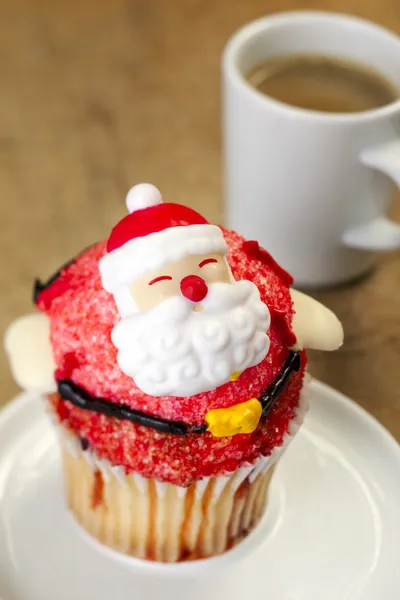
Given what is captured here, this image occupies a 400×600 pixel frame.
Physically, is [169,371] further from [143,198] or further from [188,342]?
[143,198]

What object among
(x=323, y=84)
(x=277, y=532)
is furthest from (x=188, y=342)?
(x=323, y=84)

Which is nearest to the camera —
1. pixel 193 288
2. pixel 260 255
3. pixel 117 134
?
pixel 193 288

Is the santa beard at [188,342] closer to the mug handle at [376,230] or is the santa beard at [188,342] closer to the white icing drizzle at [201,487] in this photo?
the white icing drizzle at [201,487]

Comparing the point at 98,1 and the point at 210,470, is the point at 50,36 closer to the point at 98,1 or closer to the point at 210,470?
the point at 98,1

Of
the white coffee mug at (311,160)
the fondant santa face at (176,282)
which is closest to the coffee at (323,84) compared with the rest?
the white coffee mug at (311,160)

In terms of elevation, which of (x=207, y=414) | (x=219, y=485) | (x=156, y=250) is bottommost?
(x=219, y=485)

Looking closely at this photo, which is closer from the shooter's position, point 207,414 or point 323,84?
point 207,414

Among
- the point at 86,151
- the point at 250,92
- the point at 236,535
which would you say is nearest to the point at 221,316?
the point at 236,535

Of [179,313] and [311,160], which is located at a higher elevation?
[179,313]
